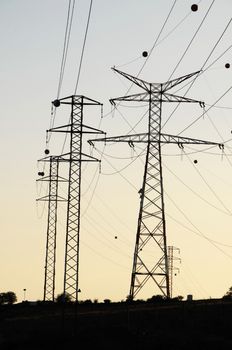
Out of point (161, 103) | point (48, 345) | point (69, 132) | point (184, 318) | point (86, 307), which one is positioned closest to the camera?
point (48, 345)

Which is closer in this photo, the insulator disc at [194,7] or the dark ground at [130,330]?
the insulator disc at [194,7]

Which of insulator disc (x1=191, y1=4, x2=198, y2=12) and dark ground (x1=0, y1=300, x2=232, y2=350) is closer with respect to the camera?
insulator disc (x1=191, y1=4, x2=198, y2=12)

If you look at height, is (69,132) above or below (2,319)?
above

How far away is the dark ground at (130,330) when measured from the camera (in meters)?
43.6

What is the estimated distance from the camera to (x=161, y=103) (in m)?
62.4

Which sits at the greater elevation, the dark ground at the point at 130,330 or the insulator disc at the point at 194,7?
the insulator disc at the point at 194,7

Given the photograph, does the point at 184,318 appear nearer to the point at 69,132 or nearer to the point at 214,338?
the point at 214,338

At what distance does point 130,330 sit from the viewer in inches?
1903

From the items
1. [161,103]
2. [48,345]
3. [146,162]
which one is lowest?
[48,345]

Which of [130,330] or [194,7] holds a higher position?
[194,7]

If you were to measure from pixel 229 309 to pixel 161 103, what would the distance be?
48.4ft

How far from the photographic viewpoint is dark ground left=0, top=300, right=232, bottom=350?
4356 cm

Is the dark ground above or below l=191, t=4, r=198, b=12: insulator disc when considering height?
below

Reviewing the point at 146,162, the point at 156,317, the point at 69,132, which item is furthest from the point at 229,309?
the point at 69,132
